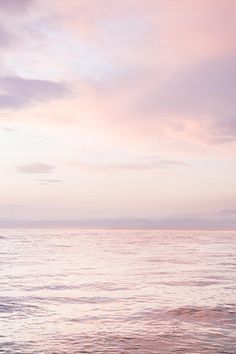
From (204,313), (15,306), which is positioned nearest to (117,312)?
(204,313)

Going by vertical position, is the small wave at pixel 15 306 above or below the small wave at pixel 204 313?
above

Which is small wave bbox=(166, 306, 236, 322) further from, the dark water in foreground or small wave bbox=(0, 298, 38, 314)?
small wave bbox=(0, 298, 38, 314)

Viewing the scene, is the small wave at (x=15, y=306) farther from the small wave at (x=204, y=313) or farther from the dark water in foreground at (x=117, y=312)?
A: the small wave at (x=204, y=313)

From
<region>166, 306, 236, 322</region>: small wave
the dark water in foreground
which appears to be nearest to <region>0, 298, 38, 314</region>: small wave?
the dark water in foreground

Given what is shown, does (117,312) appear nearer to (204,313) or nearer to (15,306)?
(204,313)

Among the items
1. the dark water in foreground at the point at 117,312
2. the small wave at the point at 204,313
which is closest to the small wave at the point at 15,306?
the dark water in foreground at the point at 117,312

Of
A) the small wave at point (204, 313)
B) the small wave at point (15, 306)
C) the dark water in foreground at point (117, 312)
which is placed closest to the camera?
the dark water in foreground at point (117, 312)

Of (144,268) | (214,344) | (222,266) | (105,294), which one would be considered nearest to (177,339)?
(214,344)

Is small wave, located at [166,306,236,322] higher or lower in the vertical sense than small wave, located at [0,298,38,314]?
lower

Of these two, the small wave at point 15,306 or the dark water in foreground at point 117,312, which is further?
the small wave at point 15,306

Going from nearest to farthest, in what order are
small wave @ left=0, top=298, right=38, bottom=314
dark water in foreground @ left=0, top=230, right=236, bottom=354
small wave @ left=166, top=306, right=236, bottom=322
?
dark water in foreground @ left=0, top=230, right=236, bottom=354 < small wave @ left=166, top=306, right=236, bottom=322 < small wave @ left=0, top=298, right=38, bottom=314

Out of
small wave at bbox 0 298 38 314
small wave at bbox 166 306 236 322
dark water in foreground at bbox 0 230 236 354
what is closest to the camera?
dark water in foreground at bbox 0 230 236 354

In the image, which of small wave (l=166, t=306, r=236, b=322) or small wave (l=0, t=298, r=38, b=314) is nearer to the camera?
small wave (l=166, t=306, r=236, b=322)

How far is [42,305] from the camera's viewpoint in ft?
63.8
